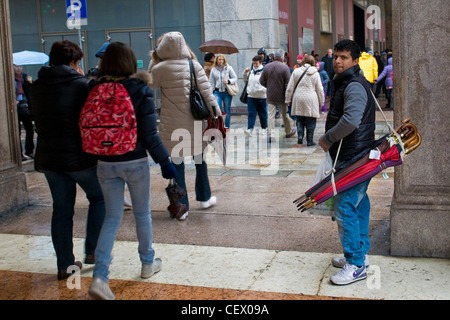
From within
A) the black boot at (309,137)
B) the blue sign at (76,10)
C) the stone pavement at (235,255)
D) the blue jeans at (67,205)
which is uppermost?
the blue sign at (76,10)

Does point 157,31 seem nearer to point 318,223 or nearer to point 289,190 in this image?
point 289,190

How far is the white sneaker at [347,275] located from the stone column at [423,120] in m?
0.73

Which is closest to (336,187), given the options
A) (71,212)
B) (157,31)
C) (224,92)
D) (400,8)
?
(400,8)

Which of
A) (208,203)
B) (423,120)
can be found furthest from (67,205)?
(423,120)

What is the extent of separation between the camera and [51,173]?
14.9ft

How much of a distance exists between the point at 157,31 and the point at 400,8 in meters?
14.4

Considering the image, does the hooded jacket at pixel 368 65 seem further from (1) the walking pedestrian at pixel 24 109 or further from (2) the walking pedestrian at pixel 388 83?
(1) the walking pedestrian at pixel 24 109

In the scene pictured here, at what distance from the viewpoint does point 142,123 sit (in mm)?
4250

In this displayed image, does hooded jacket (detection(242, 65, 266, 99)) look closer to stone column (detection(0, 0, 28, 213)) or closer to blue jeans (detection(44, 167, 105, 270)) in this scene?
stone column (detection(0, 0, 28, 213))

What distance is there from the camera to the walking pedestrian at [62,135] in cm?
445

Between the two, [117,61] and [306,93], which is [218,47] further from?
[117,61]

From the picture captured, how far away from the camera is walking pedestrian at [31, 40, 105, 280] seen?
4.45 metres

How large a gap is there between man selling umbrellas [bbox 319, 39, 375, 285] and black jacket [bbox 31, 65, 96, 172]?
1.82 m

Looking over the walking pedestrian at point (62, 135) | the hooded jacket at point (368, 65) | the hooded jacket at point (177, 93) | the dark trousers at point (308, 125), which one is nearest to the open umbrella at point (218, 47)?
the hooded jacket at point (368, 65)
